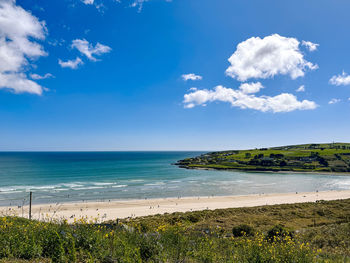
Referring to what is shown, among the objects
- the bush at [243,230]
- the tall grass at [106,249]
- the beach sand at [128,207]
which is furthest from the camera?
the beach sand at [128,207]

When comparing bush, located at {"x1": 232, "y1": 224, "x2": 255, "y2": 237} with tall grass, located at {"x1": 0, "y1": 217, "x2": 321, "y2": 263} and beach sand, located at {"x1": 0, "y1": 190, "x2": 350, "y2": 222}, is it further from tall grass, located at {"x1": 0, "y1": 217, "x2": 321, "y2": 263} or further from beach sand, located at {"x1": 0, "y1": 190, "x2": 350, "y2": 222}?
beach sand, located at {"x1": 0, "y1": 190, "x2": 350, "y2": 222}

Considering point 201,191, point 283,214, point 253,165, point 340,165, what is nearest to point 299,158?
point 340,165

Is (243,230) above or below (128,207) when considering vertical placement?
above

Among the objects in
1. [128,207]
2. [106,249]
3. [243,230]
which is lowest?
[128,207]

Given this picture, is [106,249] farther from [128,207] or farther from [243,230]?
[128,207]

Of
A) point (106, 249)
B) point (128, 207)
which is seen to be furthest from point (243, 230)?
point (128, 207)

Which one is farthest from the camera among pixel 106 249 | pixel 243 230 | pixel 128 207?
pixel 128 207

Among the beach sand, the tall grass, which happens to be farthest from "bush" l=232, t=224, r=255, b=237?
the beach sand

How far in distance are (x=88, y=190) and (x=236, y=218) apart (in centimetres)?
3670

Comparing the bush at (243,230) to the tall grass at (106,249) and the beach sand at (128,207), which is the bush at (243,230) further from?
the beach sand at (128,207)

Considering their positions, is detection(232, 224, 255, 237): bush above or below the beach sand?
above

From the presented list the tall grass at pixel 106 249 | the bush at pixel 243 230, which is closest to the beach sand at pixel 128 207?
the bush at pixel 243 230

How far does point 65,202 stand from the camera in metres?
36.8

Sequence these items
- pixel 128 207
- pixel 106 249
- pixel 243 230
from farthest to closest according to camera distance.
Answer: pixel 128 207
pixel 243 230
pixel 106 249
